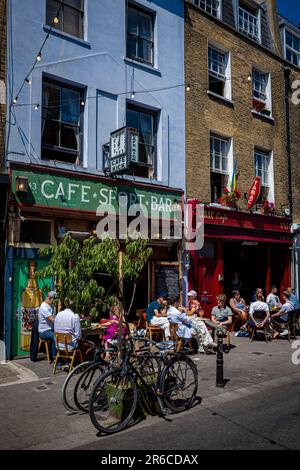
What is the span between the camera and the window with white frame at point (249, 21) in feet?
53.8

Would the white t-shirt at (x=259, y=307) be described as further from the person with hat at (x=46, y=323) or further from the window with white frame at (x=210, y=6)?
the window with white frame at (x=210, y=6)

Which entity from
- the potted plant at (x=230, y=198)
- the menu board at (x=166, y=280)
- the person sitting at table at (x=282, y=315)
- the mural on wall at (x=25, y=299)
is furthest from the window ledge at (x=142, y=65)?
the person sitting at table at (x=282, y=315)

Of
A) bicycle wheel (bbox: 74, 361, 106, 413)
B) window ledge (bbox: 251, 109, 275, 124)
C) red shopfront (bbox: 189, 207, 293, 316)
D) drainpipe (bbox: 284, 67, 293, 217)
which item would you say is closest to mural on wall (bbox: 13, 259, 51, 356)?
bicycle wheel (bbox: 74, 361, 106, 413)

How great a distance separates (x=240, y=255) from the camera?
16.2 m

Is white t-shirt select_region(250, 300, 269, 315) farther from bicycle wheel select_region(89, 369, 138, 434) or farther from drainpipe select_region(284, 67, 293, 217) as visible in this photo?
bicycle wheel select_region(89, 369, 138, 434)

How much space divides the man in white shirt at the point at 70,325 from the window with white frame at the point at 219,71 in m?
10.2

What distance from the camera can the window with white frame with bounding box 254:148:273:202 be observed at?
16.3m

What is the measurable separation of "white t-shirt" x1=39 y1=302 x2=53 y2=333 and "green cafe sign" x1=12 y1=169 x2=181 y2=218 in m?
2.41

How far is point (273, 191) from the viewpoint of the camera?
1658 cm

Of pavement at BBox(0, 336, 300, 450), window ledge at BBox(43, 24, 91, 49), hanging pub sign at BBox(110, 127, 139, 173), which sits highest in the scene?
window ledge at BBox(43, 24, 91, 49)

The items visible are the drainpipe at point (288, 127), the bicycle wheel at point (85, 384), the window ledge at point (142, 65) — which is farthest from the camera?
the drainpipe at point (288, 127)

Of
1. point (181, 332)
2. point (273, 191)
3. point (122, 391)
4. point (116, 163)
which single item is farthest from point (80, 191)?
point (273, 191)

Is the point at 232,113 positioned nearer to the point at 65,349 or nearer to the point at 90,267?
the point at 65,349

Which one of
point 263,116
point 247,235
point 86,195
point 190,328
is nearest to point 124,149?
point 86,195
